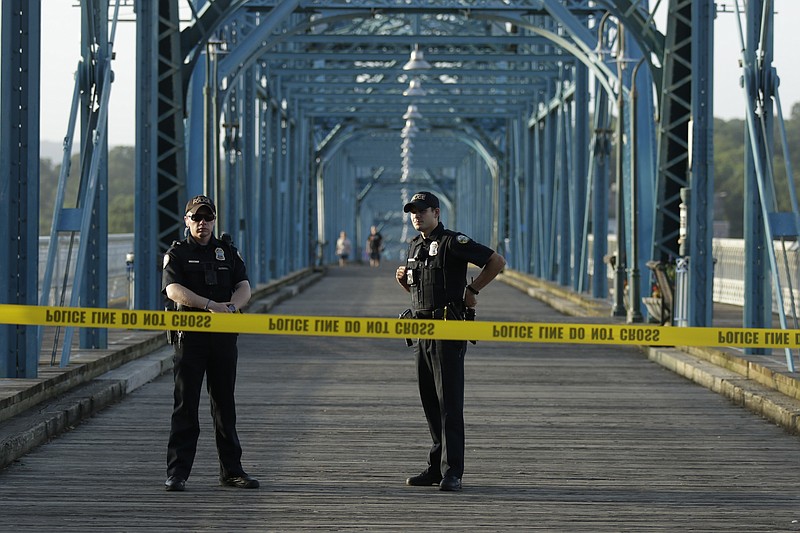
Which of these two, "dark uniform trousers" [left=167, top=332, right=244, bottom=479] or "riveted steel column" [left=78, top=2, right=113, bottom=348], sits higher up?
"riveted steel column" [left=78, top=2, right=113, bottom=348]

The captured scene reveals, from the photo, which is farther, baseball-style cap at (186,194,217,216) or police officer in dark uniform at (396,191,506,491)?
police officer in dark uniform at (396,191,506,491)

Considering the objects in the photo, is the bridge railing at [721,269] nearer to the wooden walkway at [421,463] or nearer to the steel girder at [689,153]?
the steel girder at [689,153]

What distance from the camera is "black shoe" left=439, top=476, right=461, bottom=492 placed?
888cm

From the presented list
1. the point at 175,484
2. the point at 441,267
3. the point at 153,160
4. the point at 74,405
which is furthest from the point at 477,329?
the point at 153,160

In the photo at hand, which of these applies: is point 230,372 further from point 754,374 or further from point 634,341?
point 754,374

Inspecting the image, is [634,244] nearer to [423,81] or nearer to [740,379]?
[740,379]

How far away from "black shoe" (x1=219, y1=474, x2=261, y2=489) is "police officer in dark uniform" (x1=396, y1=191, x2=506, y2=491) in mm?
897

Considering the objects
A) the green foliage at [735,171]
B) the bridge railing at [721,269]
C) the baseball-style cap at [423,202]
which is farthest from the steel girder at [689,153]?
the green foliage at [735,171]

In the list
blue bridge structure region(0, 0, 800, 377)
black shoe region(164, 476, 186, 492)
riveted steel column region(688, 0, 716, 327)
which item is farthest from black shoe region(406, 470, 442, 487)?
riveted steel column region(688, 0, 716, 327)

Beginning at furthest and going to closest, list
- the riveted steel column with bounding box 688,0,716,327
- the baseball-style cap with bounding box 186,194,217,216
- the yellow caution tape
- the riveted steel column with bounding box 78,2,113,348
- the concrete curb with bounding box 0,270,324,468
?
the riveted steel column with bounding box 688,0,716,327, the riveted steel column with bounding box 78,2,113,348, the concrete curb with bounding box 0,270,324,468, the yellow caution tape, the baseball-style cap with bounding box 186,194,217,216

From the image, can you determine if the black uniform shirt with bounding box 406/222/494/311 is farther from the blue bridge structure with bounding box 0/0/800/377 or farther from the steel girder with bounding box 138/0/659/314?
the steel girder with bounding box 138/0/659/314

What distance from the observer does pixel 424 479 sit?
357 inches

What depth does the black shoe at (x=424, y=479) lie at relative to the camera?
908 cm

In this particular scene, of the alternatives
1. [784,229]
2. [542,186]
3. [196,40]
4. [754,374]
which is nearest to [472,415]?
[754,374]
